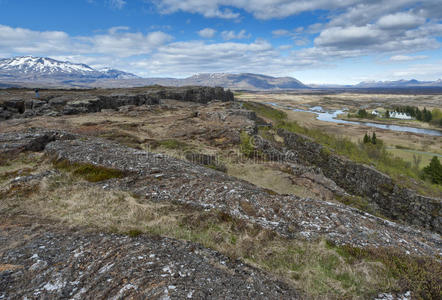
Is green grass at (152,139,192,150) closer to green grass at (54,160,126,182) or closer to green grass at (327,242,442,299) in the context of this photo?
green grass at (54,160,126,182)

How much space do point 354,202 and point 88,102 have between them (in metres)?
64.7

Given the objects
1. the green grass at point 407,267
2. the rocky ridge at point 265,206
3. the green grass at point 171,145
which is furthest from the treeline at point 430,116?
the green grass at point 407,267

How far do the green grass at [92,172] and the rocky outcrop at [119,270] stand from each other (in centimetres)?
643

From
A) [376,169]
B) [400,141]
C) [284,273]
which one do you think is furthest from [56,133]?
[400,141]

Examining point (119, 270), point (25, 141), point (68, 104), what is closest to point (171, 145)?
point (25, 141)

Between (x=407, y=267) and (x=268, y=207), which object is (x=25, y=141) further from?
(x=407, y=267)

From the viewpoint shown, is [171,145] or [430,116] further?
[430,116]

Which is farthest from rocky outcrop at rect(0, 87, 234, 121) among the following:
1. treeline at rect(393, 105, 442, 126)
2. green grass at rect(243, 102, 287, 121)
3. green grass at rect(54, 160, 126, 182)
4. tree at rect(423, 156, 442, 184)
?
treeline at rect(393, 105, 442, 126)

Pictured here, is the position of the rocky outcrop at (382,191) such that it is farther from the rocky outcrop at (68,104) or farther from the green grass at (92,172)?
Result: the rocky outcrop at (68,104)

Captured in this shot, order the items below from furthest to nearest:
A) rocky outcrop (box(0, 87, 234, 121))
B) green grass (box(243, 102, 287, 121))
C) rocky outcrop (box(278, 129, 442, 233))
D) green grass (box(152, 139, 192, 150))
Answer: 1. green grass (box(243, 102, 287, 121))
2. rocky outcrop (box(0, 87, 234, 121))
3. green grass (box(152, 139, 192, 150))
4. rocky outcrop (box(278, 129, 442, 233))

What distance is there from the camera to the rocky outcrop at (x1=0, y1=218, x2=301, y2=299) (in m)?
5.60

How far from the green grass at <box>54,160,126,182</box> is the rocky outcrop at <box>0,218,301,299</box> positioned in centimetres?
643

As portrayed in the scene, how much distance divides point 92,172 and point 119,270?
10892mm

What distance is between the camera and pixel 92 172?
1518cm
